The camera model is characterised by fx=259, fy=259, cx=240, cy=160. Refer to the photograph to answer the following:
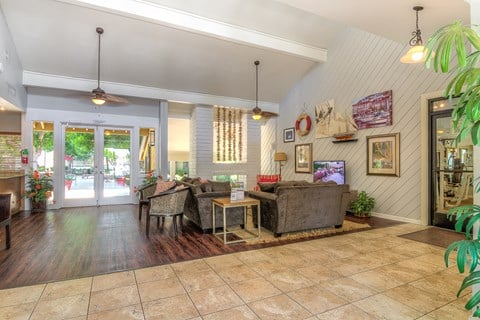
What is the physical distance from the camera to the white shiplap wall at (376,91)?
507 cm

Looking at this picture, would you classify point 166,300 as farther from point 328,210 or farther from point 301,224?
point 328,210

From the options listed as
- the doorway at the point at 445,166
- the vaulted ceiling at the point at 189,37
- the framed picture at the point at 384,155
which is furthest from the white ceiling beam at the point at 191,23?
the doorway at the point at 445,166

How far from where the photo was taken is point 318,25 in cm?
589

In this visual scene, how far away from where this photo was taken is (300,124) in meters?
7.87

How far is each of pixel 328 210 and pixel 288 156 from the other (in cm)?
406

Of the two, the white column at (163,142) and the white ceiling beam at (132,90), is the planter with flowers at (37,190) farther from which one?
the white column at (163,142)

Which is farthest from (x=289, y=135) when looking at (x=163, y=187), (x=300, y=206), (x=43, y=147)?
(x=43, y=147)

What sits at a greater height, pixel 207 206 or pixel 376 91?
pixel 376 91

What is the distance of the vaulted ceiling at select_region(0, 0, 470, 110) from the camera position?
3740 mm

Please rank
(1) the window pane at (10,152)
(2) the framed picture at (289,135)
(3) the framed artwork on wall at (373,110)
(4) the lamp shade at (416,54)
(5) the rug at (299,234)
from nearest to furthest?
(4) the lamp shade at (416,54) → (5) the rug at (299,234) → (3) the framed artwork on wall at (373,110) → (1) the window pane at (10,152) → (2) the framed picture at (289,135)

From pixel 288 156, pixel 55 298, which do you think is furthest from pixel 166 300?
pixel 288 156

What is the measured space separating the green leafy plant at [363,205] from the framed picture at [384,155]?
1.98 ft

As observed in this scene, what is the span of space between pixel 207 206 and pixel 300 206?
1560mm

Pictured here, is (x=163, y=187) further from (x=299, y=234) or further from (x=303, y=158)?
(x=303, y=158)
